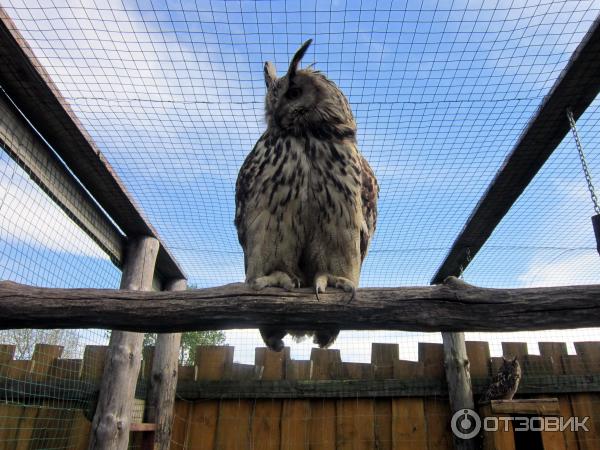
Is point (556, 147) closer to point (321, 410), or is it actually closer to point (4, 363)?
point (321, 410)

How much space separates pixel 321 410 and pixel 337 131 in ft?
6.29

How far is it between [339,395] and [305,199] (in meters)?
1.70

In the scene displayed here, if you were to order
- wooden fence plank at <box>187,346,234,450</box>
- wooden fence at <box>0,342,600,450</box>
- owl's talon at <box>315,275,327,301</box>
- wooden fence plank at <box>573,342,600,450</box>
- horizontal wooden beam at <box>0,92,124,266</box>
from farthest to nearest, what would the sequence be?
1. wooden fence plank at <box>187,346,234,450</box>
2. wooden fence at <box>0,342,600,450</box>
3. wooden fence plank at <box>573,342,600,450</box>
4. horizontal wooden beam at <box>0,92,124,266</box>
5. owl's talon at <box>315,275,327,301</box>

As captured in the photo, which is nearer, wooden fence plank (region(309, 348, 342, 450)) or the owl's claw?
the owl's claw

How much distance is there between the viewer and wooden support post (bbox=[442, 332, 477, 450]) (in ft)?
9.62

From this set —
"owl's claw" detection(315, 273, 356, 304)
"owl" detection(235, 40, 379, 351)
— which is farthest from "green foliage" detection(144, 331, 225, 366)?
"owl's claw" detection(315, 273, 356, 304)

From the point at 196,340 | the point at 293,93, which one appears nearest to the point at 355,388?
the point at 293,93

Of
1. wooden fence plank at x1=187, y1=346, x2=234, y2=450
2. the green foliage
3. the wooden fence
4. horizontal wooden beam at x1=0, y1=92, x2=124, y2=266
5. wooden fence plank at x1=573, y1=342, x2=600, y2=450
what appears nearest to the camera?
horizontal wooden beam at x1=0, y1=92, x2=124, y2=266

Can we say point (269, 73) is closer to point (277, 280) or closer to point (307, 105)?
point (307, 105)

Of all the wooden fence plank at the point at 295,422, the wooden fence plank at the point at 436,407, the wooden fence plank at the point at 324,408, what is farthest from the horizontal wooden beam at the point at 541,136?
the wooden fence plank at the point at 295,422

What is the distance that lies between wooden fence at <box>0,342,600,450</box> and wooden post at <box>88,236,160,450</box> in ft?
0.96

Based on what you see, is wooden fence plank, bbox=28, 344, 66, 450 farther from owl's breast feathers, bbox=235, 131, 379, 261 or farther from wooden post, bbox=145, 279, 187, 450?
owl's breast feathers, bbox=235, 131, 379, 261

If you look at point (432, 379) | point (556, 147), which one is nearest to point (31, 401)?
point (432, 379)

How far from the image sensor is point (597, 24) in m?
1.72
